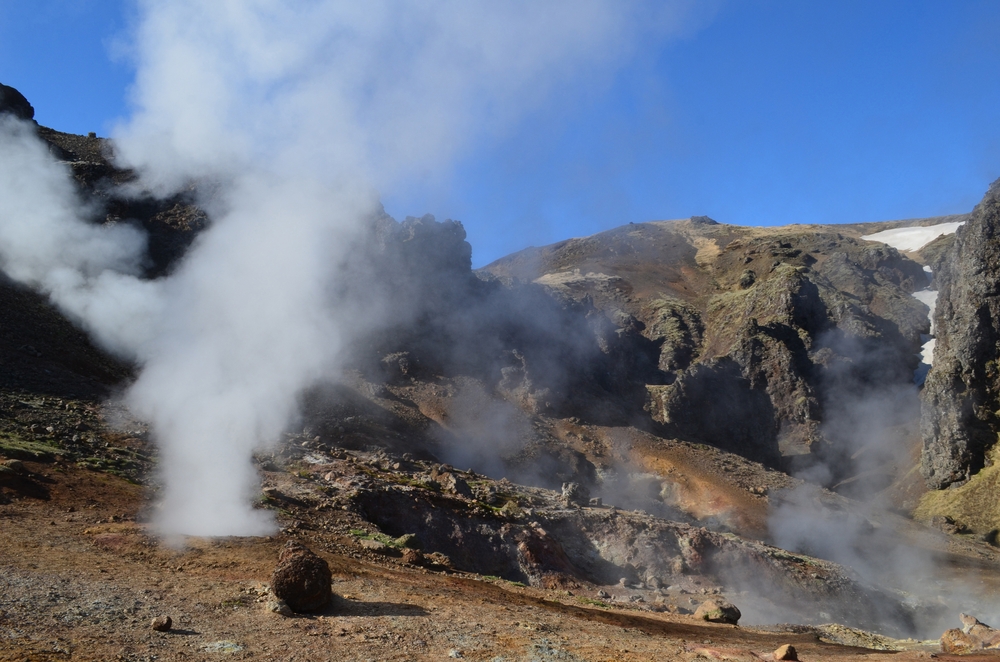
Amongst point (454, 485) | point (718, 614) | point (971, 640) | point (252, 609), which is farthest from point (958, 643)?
point (454, 485)

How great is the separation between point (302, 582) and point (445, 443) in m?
28.5

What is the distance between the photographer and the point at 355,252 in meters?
45.9

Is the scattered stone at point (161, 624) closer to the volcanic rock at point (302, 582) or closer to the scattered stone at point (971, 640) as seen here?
the volcanic rock at point (302, 582)

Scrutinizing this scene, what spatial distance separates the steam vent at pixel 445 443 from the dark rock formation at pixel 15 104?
30 centimetres

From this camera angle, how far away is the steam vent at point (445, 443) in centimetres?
1213

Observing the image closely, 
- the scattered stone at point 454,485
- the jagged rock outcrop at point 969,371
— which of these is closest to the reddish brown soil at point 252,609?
the scattered stone at point 454,485

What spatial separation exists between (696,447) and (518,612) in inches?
1355

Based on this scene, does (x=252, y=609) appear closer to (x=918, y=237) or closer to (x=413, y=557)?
(x=413, y=557)

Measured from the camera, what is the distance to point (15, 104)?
4903 cm

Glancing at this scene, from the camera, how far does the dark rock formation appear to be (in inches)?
1858

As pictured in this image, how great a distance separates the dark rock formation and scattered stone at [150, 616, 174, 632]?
51380 millimetres

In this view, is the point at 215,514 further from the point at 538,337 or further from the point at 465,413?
the point at 538,337

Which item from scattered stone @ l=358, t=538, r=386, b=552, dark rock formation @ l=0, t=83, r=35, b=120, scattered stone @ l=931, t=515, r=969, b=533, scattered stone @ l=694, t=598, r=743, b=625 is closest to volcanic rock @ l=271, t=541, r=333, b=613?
scattered stone @ l=358, t=538, r=386, b=552

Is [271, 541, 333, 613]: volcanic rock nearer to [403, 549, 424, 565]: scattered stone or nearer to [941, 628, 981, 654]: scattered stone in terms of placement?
[403, 549, 424, 565]: scattered stone
